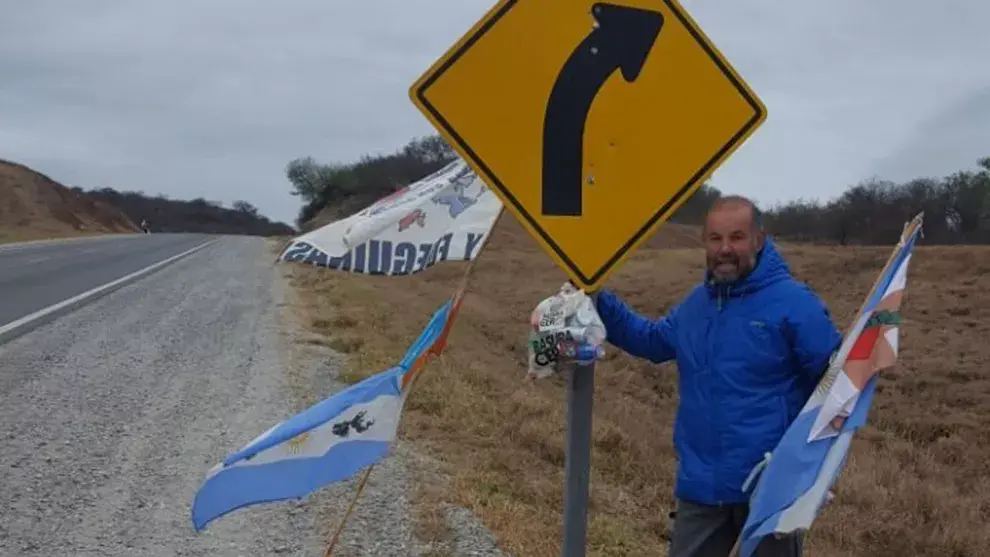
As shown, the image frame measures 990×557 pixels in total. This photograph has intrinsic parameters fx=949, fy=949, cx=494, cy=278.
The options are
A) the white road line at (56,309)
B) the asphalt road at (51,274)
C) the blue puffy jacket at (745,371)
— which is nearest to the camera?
the blue puffy jacket at (745,371)

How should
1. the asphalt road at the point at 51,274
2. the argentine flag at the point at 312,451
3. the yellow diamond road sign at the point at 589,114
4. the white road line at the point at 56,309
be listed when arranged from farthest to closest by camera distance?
1. the asphalt road at the point at 51,274
2. the white road line at the point at 56,309
3. the argentine flag at the point at 312,451
4. the yellow diamond road sign at the point at 589,114

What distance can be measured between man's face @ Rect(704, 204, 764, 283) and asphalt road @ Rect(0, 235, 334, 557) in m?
2.71

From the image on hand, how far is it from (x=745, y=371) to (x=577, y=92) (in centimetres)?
95

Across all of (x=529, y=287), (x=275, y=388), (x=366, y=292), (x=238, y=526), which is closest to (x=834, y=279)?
(x=529, y=287)

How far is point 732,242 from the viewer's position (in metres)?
2.82

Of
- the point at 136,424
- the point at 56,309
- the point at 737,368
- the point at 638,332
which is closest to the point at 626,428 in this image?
the point at 136,424

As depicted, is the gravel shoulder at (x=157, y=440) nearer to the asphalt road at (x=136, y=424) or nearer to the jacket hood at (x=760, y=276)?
the asphalt road at (x=136, y=424)

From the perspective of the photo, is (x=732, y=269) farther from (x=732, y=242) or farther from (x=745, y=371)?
(x=745, y=371)

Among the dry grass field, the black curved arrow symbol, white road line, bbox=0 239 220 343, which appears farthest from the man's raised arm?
white road line, bbox=0 239 220 343

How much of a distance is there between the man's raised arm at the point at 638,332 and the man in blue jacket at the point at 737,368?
0.18 meters

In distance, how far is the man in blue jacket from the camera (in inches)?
108

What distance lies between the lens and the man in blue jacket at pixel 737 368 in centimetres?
276

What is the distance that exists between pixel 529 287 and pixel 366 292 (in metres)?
10.0

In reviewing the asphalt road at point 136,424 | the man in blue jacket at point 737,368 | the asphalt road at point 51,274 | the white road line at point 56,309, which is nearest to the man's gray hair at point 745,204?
the man in blue jacket at point 737,368
